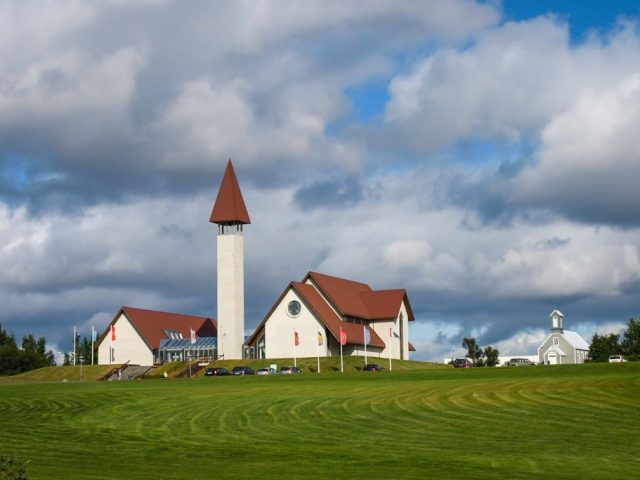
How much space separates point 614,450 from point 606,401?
11.2 m

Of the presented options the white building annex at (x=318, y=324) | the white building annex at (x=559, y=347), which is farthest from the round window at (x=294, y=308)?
the white building annex at (x=559, y=347)

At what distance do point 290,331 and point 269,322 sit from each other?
9.69 ft

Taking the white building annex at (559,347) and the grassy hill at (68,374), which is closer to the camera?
the grassy hill at (68,374)

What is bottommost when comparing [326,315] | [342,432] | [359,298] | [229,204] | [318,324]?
[342,432]

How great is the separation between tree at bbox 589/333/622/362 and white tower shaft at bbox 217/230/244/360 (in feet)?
184

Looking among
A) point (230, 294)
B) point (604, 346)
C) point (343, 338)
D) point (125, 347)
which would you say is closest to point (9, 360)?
point (125, 347)

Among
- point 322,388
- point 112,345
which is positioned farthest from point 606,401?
point 112,345

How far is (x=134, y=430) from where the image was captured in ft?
115

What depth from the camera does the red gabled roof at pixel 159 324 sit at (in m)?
114

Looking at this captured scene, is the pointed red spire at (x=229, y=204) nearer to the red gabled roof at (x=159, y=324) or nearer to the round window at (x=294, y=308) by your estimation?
the round window at (x=294, y=308)

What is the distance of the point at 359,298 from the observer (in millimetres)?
114625

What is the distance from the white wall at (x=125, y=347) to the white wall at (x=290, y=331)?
58.5ft

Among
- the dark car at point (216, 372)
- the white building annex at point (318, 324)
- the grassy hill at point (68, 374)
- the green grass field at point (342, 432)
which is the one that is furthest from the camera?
the grassy hill at point (68, 374)

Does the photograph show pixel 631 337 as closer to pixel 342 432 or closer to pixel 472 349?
pixel 472 349
